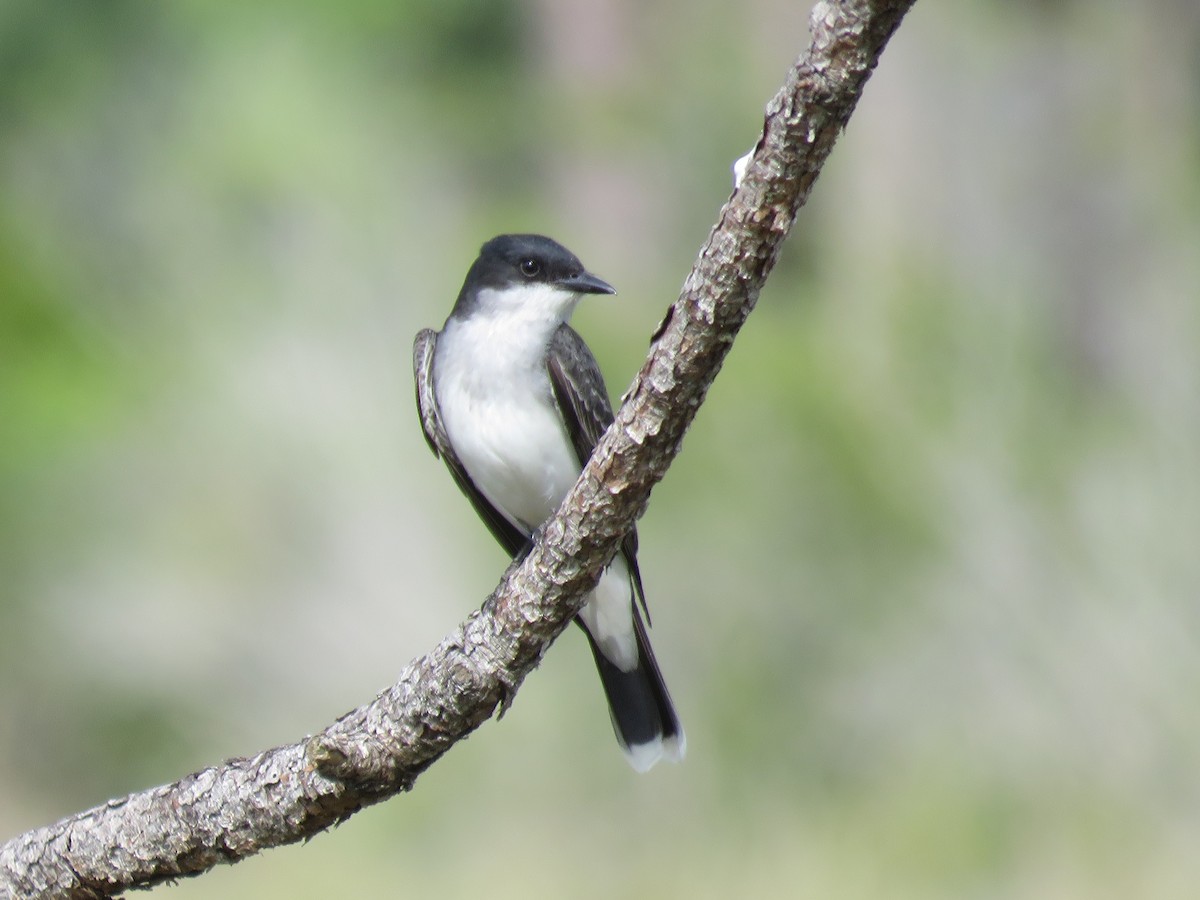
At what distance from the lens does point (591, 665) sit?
A: 9.01 m

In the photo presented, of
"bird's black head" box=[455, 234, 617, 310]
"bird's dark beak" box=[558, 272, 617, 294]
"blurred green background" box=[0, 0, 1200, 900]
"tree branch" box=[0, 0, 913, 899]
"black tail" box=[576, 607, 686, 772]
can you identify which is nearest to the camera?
"tree branch" box=[0, 0, 913, 899]

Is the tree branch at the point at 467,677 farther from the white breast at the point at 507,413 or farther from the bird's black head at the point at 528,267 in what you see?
the bird's black head at the point at 528,267

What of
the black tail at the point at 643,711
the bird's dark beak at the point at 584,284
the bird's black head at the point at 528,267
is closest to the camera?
the bird's dark beak at the point at 584,284

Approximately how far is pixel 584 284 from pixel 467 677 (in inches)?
65.5

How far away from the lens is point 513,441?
4.29 metres

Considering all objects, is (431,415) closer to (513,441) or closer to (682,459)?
(513,441)

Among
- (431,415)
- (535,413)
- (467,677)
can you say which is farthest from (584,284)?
(467,677)

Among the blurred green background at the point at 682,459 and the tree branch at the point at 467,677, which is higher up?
the tree branch at the point at 467,677

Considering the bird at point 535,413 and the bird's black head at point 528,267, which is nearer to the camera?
the bird at point 535,413

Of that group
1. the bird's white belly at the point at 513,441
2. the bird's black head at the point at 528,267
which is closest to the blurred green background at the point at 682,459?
the bird's white belly at the point at 513,441

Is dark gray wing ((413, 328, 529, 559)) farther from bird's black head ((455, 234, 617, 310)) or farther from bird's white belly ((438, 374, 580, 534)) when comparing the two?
bird's black head ((455, 234, 617, 310))

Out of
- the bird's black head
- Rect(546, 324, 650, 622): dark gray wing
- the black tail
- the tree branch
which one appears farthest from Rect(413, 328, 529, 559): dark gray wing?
the tree branch

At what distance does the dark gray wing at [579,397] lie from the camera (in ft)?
13.9

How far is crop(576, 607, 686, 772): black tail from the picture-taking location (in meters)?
4.57
